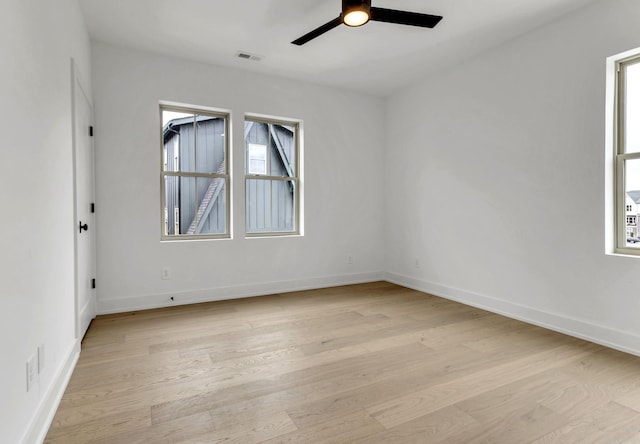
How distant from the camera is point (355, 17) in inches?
101

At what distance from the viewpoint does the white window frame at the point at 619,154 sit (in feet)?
9.51

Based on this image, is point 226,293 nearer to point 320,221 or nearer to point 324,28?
point 320,221

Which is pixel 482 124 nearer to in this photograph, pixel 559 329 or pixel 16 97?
pixel 559 329

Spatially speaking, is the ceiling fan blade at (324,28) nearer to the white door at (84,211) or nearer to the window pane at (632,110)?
the white door at (84,211)

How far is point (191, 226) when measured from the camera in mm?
4301

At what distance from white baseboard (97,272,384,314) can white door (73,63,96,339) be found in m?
0.30

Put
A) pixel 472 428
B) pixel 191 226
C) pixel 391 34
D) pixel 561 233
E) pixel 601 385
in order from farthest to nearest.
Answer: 1. pixel 191 226
2. pixel 391 34
3. pixel 561 233
4. pixel 601 385
5. pixel 472 428

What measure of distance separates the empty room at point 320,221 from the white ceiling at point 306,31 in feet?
0.10

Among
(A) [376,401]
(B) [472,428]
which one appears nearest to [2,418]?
(A) [376,401]

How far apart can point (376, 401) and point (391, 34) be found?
3245 mm

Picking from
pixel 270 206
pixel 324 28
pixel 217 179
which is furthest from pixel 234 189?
pixel 324 28

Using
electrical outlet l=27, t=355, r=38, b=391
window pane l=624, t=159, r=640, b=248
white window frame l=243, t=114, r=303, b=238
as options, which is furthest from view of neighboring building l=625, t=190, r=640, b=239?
electrical outlet l=27, t=355, r=38, b=391

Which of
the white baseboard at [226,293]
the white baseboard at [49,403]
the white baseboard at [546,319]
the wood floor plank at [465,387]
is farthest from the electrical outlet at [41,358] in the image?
the white baseboard at [546,319]

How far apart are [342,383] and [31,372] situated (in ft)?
5.44
